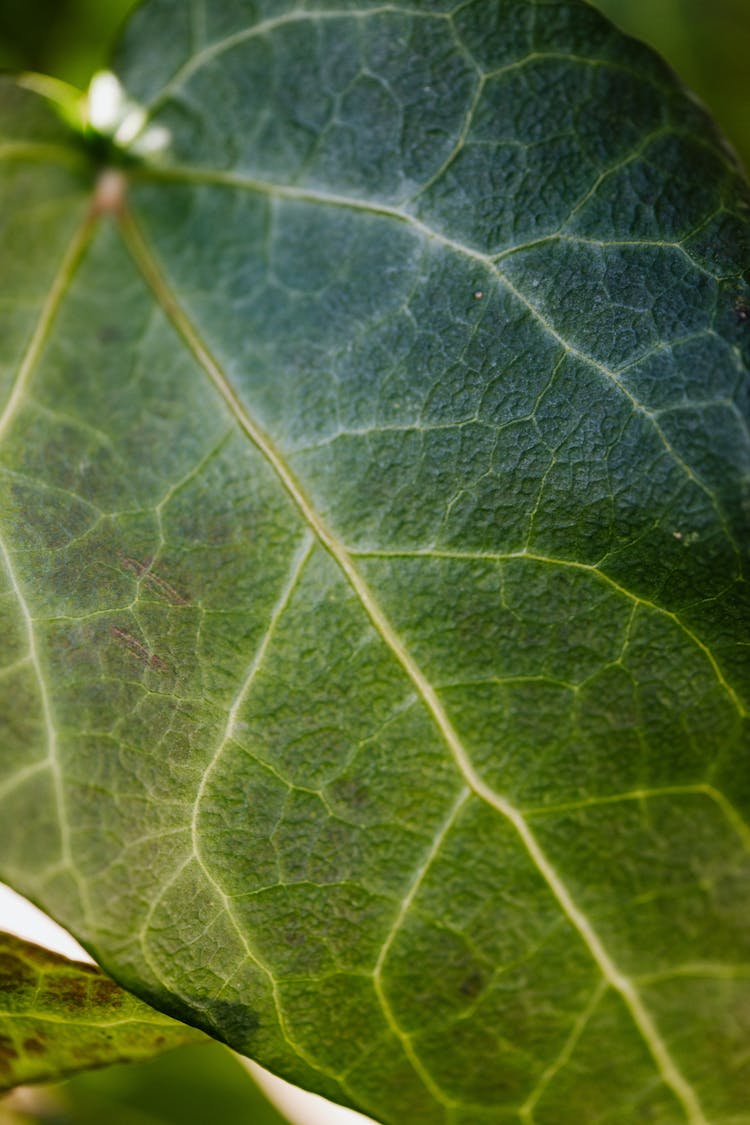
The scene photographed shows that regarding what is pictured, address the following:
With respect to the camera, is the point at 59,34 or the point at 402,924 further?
the point at 59,34

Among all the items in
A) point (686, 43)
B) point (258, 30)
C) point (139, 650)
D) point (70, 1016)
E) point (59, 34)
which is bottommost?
point (70, 1016)

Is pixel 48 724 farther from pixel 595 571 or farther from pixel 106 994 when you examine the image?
pixel 595 571

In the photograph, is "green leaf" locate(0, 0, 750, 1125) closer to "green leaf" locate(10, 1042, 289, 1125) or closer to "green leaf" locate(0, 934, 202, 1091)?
"green leaf" locate(0, 934, 202, 1091)

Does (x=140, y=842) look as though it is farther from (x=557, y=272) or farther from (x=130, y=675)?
(x=557, y=272)

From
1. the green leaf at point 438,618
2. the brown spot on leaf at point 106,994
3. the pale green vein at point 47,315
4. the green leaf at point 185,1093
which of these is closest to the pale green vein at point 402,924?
the green leaf at point 438,618

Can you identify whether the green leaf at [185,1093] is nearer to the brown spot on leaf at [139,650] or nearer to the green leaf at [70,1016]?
the green leaf at [70,1016]

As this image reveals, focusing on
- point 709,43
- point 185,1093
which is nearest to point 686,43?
point 709,43
